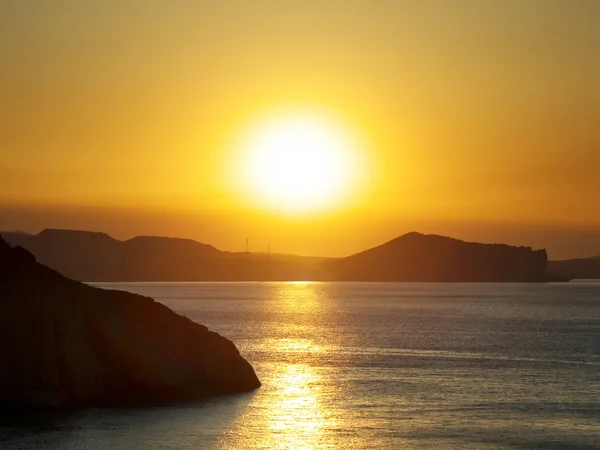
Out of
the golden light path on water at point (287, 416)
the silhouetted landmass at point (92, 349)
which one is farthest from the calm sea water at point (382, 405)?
the silhouetted landmass at point (92, 349)

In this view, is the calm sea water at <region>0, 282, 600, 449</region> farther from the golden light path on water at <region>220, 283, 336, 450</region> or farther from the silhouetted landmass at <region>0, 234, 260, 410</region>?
the silhouetted landmass at <region>0, 234, 260, 410</region>

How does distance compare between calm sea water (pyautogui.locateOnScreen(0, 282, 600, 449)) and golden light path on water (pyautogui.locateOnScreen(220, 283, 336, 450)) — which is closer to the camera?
calm sea water (pyautogui.locateOnScreen(0, 282, 600, 449))

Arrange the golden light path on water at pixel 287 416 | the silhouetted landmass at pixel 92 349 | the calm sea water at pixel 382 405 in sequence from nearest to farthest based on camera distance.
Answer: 1. the calm sea water at pixel 382 405
2. the golden light path on water at pixel 287 416
3. the silhouetted landmass at pixel 92 349

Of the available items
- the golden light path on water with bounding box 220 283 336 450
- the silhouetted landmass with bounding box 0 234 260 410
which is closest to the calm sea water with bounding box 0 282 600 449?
the golden light path on water with bounding box 220 283 336 450

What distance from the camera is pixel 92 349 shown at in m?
52.8

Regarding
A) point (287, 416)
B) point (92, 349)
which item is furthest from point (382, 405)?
point (92, 349)

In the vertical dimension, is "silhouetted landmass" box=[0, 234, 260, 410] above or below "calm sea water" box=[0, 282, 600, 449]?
above

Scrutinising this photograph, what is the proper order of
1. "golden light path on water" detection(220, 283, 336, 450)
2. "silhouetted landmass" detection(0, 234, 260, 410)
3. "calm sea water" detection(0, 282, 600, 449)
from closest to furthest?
"calm sea water" detection(0, 282, 600, 449) → "golden light path on water" detection(220, 283, 336, 450) → "silhouetted landmass" detection(0, 234, 260, 410)

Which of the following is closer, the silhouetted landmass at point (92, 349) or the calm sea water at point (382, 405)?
the calm sea water at point (382, 405)

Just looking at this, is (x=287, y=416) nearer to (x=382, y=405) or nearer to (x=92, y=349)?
(x=382, y=405)

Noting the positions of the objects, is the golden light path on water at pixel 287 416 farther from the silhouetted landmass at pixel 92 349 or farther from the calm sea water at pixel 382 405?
the silhouetted landmass at pixel 92 349

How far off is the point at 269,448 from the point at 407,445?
7145 millimetres

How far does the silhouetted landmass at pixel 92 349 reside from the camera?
1960 inches

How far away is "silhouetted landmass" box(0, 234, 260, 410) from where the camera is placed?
49781 mm
